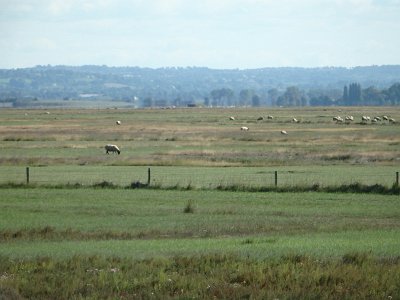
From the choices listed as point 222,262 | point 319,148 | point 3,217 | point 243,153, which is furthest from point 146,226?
point 319,148

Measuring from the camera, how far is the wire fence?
39.1m

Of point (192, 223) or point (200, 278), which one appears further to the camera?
point (192, 223)

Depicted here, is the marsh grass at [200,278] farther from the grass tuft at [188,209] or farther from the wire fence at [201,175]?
the wire fence at [201,175]

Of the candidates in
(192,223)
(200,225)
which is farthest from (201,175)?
(200,225)

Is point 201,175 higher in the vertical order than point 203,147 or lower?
higher

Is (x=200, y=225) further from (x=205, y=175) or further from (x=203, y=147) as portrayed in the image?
(x=203, y=147)

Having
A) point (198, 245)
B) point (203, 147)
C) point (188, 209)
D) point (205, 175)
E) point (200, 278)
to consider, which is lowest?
point (203, 147)

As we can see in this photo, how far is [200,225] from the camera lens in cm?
2583

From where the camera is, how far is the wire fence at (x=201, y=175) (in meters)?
39.1

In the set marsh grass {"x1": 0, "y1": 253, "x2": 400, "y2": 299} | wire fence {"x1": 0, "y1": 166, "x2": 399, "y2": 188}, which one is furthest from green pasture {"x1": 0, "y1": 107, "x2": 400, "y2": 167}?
marsh grass {"x1": 0, "y1": 253, "x2": 400, "y2": 299}

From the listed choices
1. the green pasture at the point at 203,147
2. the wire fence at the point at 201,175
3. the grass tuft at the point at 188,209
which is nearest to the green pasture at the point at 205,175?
the wire fence at the point at 201,175

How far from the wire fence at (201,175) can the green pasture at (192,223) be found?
3.76 metres

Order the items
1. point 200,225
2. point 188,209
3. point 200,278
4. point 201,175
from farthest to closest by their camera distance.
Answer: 1. point 201,175
2. point 188,209
3. point 200,225
4. point 200,278

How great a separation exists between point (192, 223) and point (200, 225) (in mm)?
434
